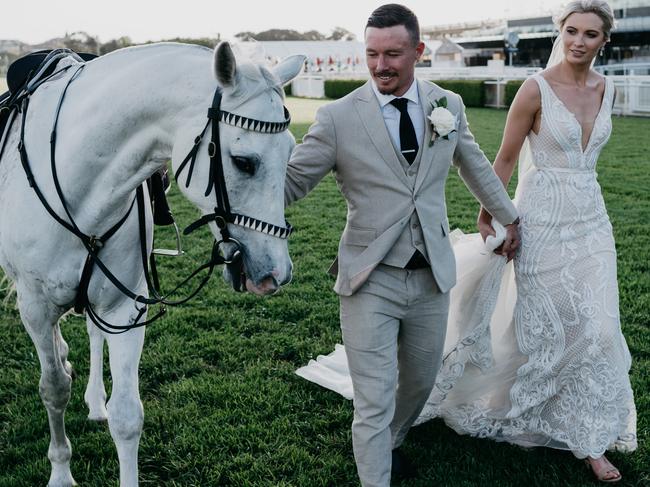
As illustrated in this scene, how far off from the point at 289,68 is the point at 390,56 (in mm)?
495

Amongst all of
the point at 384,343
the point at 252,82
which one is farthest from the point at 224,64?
the point at 384,343

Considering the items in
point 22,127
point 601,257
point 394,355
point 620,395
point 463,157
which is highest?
point 22,127

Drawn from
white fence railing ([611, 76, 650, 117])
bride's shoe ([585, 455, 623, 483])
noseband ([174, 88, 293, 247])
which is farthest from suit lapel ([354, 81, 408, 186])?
white fence railing ([611, 76, 650, 117])

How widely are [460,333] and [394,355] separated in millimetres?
940

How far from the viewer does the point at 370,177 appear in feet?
10.3

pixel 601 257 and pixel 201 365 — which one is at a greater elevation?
pixel 601 257

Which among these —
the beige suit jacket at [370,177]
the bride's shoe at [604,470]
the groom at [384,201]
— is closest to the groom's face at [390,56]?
the groom at [384,201]

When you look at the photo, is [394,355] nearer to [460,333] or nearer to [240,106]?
[460,333]

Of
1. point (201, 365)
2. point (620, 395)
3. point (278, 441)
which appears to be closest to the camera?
point (620, 395)

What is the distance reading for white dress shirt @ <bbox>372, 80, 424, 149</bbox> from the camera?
3.16 meters

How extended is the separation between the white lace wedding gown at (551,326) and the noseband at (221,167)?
181 centimetres

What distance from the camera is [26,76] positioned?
342 cm

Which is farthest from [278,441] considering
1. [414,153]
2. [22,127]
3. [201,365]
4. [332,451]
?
[22,127]

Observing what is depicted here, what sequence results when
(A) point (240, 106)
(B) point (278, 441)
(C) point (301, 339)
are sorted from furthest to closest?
(C) point (301, 339) → (B) point (278, 441) → (A) point (240, 106)
